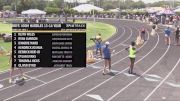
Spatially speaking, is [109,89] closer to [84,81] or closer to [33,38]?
[84,81]

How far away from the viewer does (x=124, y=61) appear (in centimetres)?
2967

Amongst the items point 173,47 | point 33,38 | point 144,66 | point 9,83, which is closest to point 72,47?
point 33,38

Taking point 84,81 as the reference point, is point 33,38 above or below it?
above

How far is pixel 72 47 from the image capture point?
44.4 ft

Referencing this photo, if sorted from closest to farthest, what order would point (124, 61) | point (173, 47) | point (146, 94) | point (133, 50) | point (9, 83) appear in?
point (146, 94)
point (9, 83)
point (133, 50)
point (124, 61)
point (173, 47)

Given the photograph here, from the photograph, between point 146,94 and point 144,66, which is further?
point 144,66

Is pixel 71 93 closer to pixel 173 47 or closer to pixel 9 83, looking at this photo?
pixel 9 83

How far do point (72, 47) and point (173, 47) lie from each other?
24.3m

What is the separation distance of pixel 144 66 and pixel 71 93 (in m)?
8.52

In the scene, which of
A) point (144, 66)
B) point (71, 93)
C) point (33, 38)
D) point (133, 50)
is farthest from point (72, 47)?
point (144, 66)

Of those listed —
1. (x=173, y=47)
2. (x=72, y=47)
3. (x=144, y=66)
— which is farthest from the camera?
(x=173, y=47)
